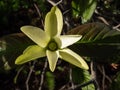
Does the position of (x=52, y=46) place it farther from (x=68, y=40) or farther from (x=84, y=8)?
(x=84, y=8)

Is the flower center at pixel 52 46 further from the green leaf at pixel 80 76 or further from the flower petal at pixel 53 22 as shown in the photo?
the green leaf at pixel 80 76

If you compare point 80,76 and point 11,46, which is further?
point 80,76

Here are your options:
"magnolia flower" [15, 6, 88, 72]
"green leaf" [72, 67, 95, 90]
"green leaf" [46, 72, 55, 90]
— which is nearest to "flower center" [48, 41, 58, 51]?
"magnolia flower" [15, 6, 88, 72]

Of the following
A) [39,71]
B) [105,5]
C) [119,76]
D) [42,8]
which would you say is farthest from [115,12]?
[119,76]

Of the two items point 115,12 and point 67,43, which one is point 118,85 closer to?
point 67,43

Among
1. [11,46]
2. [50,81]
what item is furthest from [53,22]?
[50,81]
